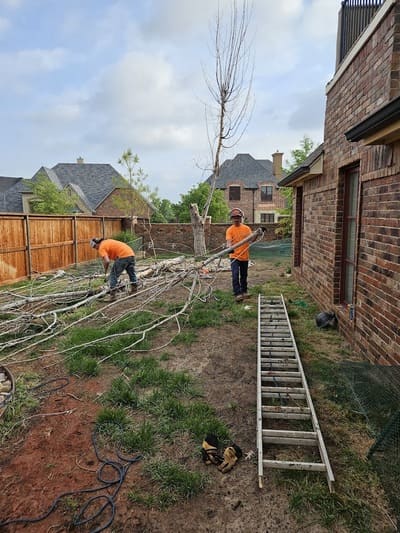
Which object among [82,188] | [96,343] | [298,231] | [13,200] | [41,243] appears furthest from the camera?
[82,188]

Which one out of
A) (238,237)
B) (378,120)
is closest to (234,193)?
(238,237)

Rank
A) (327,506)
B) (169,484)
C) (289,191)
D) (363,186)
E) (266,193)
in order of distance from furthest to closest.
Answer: (266,193), (289,191), (363,186), (169,484), (327,506)

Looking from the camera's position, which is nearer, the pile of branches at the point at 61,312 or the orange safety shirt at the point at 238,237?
the pile of branches at the point at 61,312

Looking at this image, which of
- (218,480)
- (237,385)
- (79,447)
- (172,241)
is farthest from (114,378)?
(172,241)

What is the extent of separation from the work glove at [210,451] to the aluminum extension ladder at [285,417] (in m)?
0.32

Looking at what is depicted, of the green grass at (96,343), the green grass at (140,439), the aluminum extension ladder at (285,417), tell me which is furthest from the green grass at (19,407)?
the aluminum extension ladder at (285,417)

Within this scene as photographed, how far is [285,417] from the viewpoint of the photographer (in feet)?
9.61

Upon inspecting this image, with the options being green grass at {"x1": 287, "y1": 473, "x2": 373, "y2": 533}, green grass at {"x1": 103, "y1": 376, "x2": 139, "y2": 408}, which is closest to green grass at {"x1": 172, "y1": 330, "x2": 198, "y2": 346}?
green grass at {"x1": 103, "y1": 376, "x2": 139, "y2": 408}

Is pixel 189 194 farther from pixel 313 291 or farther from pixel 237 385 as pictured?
pixel 237 385

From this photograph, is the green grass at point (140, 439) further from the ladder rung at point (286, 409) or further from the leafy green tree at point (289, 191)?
the leafy green tree at point (289, 191)

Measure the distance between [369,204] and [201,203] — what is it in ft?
64.4

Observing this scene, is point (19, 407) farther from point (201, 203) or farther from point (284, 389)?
point (201, 203)

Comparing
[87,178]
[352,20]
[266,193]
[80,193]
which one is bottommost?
[80,193]

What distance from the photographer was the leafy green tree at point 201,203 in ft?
76.4
